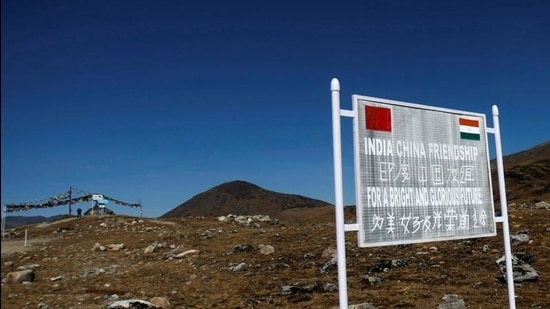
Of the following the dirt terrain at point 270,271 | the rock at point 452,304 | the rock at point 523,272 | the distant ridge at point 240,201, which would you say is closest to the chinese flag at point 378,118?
the rock at point 452,304

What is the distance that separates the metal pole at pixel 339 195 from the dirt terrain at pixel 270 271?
3974 mm

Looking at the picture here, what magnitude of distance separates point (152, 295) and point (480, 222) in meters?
6.94

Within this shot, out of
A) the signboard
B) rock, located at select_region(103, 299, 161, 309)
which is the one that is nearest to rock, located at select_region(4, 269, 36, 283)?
rock, located at select_region(103, 299, 161, 309)

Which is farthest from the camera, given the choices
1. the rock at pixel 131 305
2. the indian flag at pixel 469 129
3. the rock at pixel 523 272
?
the rock at pixel 523 272

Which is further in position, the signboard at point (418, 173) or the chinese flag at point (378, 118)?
the chinese flag at point (378, 118)

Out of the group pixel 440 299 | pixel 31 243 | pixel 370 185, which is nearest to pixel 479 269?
pixel 440 299

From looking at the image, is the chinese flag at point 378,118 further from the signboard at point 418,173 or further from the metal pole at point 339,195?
the metal pole at point 339,195

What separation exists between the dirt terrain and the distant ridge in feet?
141

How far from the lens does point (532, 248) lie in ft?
38.3

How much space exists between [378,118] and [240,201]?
2337 inches

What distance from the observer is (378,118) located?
5352 mm

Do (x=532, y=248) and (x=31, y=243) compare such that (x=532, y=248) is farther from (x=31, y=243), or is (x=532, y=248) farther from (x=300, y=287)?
(x=31, y=243)

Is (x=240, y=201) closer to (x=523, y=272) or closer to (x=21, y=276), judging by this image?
(x=21, y=276)

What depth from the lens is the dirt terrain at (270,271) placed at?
30.0ft
